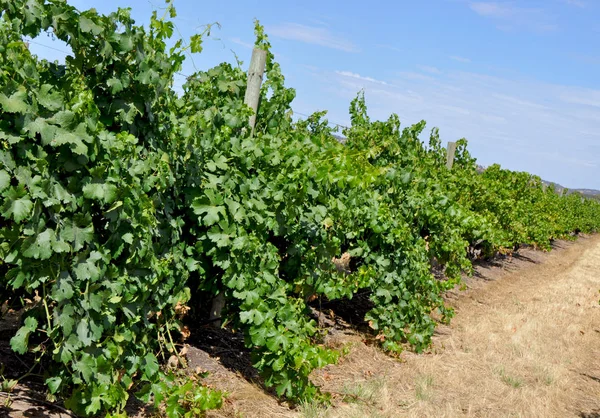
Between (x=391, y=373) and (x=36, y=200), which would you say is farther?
(x=391, y=373)

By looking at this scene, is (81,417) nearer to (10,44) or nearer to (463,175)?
(10,44)

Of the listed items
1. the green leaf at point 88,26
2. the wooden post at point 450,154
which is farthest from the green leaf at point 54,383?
the wooden post at point 450,154

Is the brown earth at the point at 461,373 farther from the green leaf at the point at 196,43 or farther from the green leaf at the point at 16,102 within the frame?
the green leaf at the point at 196,43

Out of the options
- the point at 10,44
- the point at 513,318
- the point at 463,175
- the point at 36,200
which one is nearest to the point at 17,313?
the point at 36,200

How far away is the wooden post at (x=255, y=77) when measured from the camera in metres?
5.16

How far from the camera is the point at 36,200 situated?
113 inches

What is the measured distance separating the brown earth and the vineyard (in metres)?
0.23

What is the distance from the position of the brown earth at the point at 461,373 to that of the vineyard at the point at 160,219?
0.75 ft

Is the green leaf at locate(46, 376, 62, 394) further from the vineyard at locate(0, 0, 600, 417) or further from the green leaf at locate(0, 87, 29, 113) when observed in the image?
the green leaf at locate(0, 87, 29, 113)

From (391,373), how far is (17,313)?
3085 mm

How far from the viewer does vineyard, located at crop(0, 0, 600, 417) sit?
2.95m

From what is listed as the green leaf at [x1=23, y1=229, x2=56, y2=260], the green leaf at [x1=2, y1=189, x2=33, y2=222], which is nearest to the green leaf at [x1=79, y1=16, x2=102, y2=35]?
the green leaf at [x1=2, y1=189, x2=33, y2=222]

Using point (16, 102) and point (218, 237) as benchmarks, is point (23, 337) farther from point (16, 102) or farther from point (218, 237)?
point (218, 237)

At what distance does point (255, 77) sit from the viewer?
205 inches
